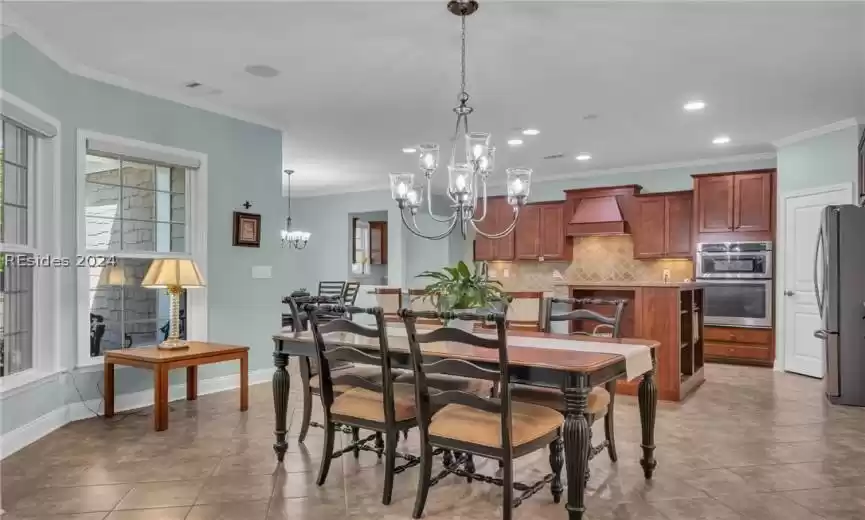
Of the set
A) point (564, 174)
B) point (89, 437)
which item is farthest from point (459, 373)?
point (564, 174)

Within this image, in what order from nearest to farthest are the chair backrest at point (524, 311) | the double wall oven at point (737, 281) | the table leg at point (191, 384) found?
1. the table leg at point (191, 384)
2. the chair backrest at point (524, 311)
3. the double wall oven at point (737, 281)

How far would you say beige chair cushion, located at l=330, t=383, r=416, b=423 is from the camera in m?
2.74

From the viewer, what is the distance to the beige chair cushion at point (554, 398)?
2.81m

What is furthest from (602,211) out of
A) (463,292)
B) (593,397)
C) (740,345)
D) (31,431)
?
(31,431)

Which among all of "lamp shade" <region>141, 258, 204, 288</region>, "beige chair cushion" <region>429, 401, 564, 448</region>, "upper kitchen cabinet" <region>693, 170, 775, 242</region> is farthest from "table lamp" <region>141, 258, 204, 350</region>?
"upper kitchen cabinet" <region>693, 170, 775, 242</region>

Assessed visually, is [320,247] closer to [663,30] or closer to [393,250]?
[393,250]

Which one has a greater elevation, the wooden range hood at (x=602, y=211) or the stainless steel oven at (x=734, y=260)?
the wooden range hood at (x=602, y=211)

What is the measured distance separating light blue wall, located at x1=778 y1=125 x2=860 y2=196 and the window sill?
6.87m

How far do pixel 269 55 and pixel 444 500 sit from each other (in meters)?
2.94

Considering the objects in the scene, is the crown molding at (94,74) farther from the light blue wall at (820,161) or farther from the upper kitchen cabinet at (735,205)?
the light blue wall at (820,161)

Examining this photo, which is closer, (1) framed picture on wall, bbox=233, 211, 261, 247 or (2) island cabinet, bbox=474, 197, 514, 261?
(1) framed picture on wall, bbox=233, 211, 261, 247

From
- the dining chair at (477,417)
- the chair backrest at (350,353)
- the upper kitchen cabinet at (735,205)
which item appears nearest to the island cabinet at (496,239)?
the upper kitchen cabinet at (735,205)

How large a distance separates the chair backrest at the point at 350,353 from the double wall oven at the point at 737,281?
5025mm

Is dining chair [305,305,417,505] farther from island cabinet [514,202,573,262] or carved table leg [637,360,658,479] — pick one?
island cabinet [514,202,573,262]
